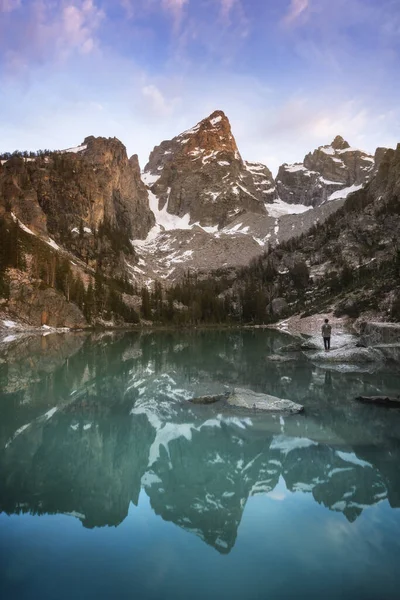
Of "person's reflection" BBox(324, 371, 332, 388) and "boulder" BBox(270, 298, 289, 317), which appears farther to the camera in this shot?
"boulder" BBox(270, 298, 289, 317)

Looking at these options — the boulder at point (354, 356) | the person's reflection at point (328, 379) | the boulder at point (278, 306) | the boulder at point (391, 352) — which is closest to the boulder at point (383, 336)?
the boulder at point (391, 352)

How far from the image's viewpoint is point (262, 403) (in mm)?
15242

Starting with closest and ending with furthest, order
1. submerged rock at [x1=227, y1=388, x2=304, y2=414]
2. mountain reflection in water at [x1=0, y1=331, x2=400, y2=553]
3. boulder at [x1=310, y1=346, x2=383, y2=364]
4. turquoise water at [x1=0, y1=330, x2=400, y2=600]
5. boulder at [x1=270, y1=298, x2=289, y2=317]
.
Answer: turquoise water at [x1=0, y1=330, x2=400, y2=600]
mountain reflection in water at [x1=0, y1=331, x2=400, y2=553]
submerged rock at [x1=227, y1=388, x2=304, y2=414]
boulder at [x1=310, y1=346, x2=383, y2=364]
boulder at [x1=270, y1=298, x2=289, y2=317]

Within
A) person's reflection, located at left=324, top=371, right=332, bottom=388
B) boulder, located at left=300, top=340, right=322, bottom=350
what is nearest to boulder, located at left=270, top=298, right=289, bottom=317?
boulder, located at left=300, top=340, right=322, bottom=350

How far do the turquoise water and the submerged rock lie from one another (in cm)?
60

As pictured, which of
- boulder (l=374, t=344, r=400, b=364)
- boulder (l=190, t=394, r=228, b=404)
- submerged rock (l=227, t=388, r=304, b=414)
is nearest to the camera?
submerged rock (l=227, t=388, r=304, b=414)

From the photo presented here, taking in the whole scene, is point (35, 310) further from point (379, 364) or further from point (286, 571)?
point (286, 571)

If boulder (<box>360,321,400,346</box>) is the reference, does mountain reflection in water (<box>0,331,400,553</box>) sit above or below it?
below

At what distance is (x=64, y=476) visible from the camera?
9.22 m

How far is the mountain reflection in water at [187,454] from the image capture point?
7.76m


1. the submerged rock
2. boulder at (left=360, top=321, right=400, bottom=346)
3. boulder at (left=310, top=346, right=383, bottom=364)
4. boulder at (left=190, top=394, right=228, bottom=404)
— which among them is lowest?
boulder at (left=190, top=394, right=228, bottom=404)

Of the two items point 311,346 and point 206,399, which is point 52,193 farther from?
point 206,399

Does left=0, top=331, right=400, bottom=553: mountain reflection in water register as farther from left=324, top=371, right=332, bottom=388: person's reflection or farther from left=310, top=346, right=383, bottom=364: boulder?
left=310, top=346, right=383, bottom=364: boulder

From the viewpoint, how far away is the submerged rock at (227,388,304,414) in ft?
47.7
